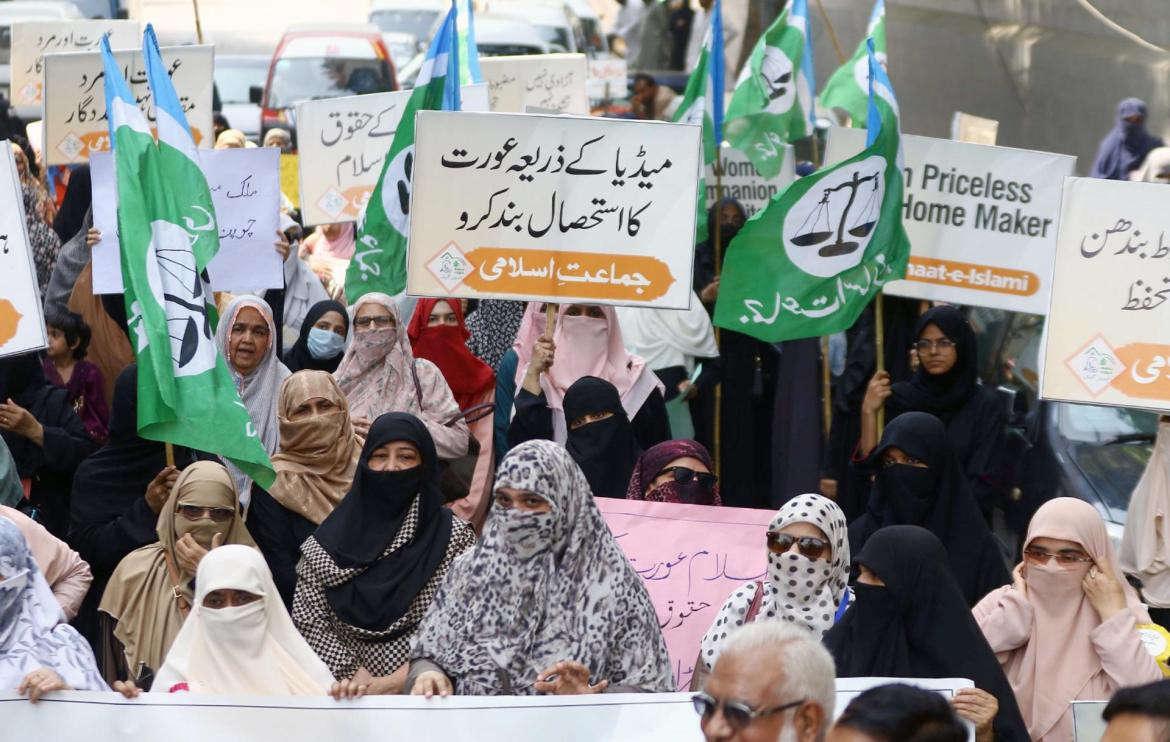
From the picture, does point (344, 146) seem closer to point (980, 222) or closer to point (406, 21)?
point (980, 222)

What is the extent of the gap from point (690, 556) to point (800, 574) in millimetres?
931

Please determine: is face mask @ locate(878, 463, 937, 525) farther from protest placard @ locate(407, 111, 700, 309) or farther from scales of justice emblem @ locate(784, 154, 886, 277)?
scales of justice emblem @ locate(784, 154, 886, 277)

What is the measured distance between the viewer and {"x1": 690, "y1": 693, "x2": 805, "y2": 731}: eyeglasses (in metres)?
3.43

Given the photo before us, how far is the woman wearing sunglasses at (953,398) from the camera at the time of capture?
7.39 meters

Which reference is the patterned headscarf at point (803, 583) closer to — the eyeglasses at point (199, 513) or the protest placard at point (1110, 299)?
the eyeglasses at point (199, 513)

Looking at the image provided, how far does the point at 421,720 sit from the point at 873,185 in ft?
12.0

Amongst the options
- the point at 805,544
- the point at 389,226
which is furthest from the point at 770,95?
the point at 805,544

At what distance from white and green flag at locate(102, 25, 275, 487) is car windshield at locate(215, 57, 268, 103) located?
1260 centimetres

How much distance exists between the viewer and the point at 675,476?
6324mm

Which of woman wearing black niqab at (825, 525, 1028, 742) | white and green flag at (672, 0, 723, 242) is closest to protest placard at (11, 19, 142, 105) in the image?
white and green flag at (672, 0, 723, 242)

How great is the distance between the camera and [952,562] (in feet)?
19.9

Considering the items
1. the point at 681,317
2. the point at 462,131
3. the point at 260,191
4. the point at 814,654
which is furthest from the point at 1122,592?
the point at 260,191

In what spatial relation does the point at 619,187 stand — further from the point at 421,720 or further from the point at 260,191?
the point at 421,720

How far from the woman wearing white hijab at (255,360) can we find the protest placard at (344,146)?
8.11ft
